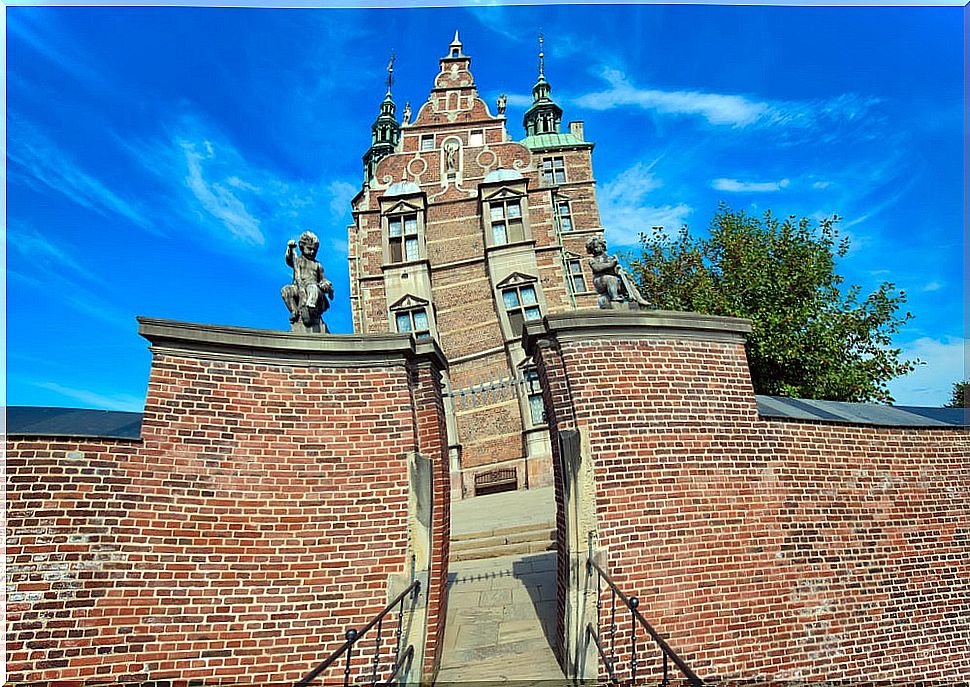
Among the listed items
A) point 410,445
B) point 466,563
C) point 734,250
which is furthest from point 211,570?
point 734,250

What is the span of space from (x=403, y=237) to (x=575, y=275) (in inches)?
332

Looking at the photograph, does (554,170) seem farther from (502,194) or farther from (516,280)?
(516,280)

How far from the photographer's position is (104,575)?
14.6 ft

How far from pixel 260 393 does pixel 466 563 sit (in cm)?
476

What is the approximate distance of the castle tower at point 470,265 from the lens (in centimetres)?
1888

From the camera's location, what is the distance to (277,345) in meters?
5.31

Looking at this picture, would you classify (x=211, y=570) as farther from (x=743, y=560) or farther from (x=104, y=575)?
(x=743, y=560)

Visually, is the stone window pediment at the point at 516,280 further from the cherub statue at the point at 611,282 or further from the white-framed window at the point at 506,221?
the cherub statue at the point at 611,282

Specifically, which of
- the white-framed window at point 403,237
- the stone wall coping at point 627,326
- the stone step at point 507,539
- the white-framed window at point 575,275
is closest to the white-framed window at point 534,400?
the white-framed window at point 403,237

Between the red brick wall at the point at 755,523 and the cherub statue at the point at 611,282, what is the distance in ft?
3.16

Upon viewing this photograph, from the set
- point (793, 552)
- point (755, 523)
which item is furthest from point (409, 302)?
point (793, 552)

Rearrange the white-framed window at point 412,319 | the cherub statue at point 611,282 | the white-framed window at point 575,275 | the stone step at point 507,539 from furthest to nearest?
the white-framed window at point 575,275 < the white-framed window at point 412,319 < the stone step at point 507,539 < the cherub statue at point 611,282

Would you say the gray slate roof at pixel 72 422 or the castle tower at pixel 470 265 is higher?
the castle tower at pixel 470 265

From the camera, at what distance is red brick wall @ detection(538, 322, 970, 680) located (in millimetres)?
5230
